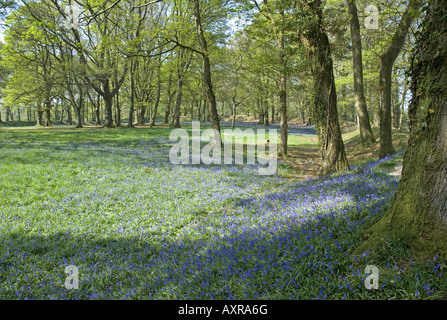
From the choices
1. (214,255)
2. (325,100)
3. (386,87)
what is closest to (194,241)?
(214,255)

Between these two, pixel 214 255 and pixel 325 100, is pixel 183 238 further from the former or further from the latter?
pixel 325 100

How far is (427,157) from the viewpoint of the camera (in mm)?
3273

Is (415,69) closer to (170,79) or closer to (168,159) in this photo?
(168,159)

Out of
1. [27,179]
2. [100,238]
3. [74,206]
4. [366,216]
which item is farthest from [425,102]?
[27,179]

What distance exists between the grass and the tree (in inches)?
9.7

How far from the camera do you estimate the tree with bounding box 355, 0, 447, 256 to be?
3.15 m

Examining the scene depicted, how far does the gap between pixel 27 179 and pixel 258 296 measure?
10.5 m

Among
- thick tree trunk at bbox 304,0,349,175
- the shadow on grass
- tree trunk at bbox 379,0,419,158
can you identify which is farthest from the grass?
tree trunk at bbox 379,0,419,158

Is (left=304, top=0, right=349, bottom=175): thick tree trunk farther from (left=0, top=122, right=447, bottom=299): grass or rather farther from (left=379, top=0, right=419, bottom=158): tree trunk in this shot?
(left=379, top=0, right=419, bottom=158): tree trunk

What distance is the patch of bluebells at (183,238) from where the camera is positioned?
346cm

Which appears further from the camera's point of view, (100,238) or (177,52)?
(177,52)

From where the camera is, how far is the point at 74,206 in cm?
812

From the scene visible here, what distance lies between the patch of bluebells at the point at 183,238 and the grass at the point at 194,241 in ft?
0.08

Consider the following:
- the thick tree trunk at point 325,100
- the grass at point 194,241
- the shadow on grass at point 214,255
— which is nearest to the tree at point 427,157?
the grass at point 194,241
